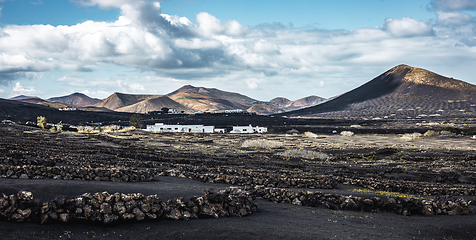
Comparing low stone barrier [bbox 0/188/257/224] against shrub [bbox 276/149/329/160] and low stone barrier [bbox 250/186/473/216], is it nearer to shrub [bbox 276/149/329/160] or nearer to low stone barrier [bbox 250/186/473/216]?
low stone barrier [bbox 250/186/473/216]

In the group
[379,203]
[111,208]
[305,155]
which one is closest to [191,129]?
[305,155]

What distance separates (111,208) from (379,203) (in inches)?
324

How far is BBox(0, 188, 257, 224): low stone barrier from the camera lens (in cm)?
610

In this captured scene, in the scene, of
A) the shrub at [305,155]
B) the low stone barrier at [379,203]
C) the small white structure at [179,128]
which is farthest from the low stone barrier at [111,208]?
the small white structure at [179,128]

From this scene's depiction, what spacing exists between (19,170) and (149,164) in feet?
30.2

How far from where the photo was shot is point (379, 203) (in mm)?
10234

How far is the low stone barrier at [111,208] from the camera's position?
6.10m

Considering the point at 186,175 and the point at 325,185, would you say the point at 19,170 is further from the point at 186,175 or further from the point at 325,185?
the point at 325,185

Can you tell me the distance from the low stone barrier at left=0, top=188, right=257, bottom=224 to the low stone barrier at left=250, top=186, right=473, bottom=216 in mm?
2825

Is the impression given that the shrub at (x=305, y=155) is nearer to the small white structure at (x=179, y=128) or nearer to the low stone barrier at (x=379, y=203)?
the low stone barrier at (x=379, y=203)

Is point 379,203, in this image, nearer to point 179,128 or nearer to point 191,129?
point 191,129

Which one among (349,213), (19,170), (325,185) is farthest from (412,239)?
(19,170)

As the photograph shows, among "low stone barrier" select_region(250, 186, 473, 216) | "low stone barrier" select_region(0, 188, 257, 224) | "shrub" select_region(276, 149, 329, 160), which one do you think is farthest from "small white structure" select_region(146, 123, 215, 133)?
"low stone barrier" select_region(0, 188, 257, 224)

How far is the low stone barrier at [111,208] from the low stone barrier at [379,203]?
282 cm
